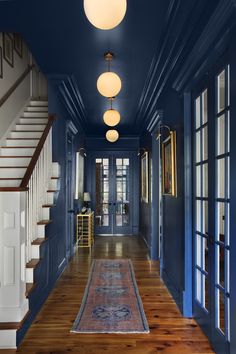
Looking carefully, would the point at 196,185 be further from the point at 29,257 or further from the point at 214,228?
the point at 29,257

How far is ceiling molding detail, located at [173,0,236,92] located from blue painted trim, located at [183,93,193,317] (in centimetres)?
34

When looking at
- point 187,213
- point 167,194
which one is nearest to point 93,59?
point 167,194

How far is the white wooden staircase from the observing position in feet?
8.51

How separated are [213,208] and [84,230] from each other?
512 centimetres

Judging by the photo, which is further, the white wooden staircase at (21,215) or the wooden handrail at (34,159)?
the wooden handrail at (34,159)

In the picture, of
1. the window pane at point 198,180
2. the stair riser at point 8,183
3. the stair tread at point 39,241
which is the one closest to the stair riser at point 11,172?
the stair riser at point 8,183

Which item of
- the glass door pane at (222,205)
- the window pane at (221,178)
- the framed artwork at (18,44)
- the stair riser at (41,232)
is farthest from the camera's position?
the framed artwork at (18,44)

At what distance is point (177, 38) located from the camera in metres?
2.93

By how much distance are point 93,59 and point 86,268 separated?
10.5 feet

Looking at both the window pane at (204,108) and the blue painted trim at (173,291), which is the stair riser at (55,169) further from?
the window pane at (204,108)

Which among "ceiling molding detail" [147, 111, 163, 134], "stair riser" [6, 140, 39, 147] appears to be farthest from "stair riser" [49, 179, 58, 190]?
"ceiling molding detail" [147, 111, 163, 134]

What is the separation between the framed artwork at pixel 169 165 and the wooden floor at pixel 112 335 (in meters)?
1.28

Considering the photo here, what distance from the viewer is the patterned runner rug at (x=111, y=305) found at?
2.87 m

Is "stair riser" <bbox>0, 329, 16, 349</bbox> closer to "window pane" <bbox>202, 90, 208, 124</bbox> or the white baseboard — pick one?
the white baseboard
